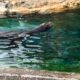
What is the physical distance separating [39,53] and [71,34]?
14.3 feet

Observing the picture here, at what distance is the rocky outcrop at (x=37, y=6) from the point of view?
23484 mm

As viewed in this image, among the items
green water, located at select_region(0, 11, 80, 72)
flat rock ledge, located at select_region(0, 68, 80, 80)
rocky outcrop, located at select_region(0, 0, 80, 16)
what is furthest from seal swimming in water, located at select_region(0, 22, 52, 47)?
flat rock ledge, located at select_region(0, 68, 80, 80)

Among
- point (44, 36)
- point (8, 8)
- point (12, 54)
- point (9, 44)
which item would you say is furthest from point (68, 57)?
point (8, 8)

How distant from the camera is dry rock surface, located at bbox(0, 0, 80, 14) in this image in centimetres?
2350

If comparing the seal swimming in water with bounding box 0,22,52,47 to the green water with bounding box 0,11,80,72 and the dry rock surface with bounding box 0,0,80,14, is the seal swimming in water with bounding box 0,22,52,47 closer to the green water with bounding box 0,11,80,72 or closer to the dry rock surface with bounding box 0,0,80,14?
the green water with bounding box 0,11,80,72

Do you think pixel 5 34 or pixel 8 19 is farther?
pixel 8 19

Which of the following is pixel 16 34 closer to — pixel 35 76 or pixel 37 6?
pixel 35 76

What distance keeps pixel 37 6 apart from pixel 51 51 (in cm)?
1244

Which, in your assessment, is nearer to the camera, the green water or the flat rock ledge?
the flat rock ledge

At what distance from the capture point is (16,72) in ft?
20.1

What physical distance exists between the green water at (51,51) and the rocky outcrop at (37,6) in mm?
4224

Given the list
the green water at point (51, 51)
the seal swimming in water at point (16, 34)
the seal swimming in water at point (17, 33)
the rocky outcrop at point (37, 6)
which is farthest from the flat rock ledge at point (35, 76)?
the rocky outcrop at point (37, 6)

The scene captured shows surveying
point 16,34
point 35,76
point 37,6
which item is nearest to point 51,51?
point 16,34

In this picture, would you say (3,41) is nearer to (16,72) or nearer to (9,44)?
(9,44)
